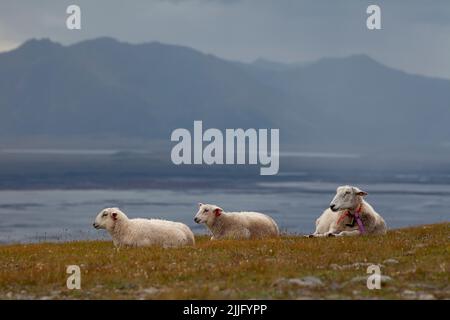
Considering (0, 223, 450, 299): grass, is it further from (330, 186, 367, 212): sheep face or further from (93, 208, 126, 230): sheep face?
(93, 208, 126, 230): sheep face

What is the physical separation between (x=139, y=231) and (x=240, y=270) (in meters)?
9.69

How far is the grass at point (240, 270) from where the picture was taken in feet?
60.1

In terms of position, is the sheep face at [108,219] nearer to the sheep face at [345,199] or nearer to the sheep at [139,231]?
the sheep at [139,231]

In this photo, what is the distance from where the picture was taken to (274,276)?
19969 millimetres

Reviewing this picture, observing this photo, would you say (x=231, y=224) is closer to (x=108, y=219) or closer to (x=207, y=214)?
(x=207, y=214)

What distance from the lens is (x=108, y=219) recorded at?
99.8 ft

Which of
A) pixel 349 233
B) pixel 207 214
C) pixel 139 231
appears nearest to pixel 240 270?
pixel 139 231

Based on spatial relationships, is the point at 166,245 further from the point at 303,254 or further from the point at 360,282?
the point at 360,282

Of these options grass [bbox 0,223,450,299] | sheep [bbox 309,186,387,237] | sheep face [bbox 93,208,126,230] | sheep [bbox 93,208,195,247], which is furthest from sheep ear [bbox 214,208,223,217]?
grass [bbox 0,223,450,299]

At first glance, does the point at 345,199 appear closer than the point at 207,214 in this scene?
Yes

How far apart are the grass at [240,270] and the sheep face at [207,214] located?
179 inches

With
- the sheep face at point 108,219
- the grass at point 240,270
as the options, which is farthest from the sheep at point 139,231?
the grass at point 240,270
